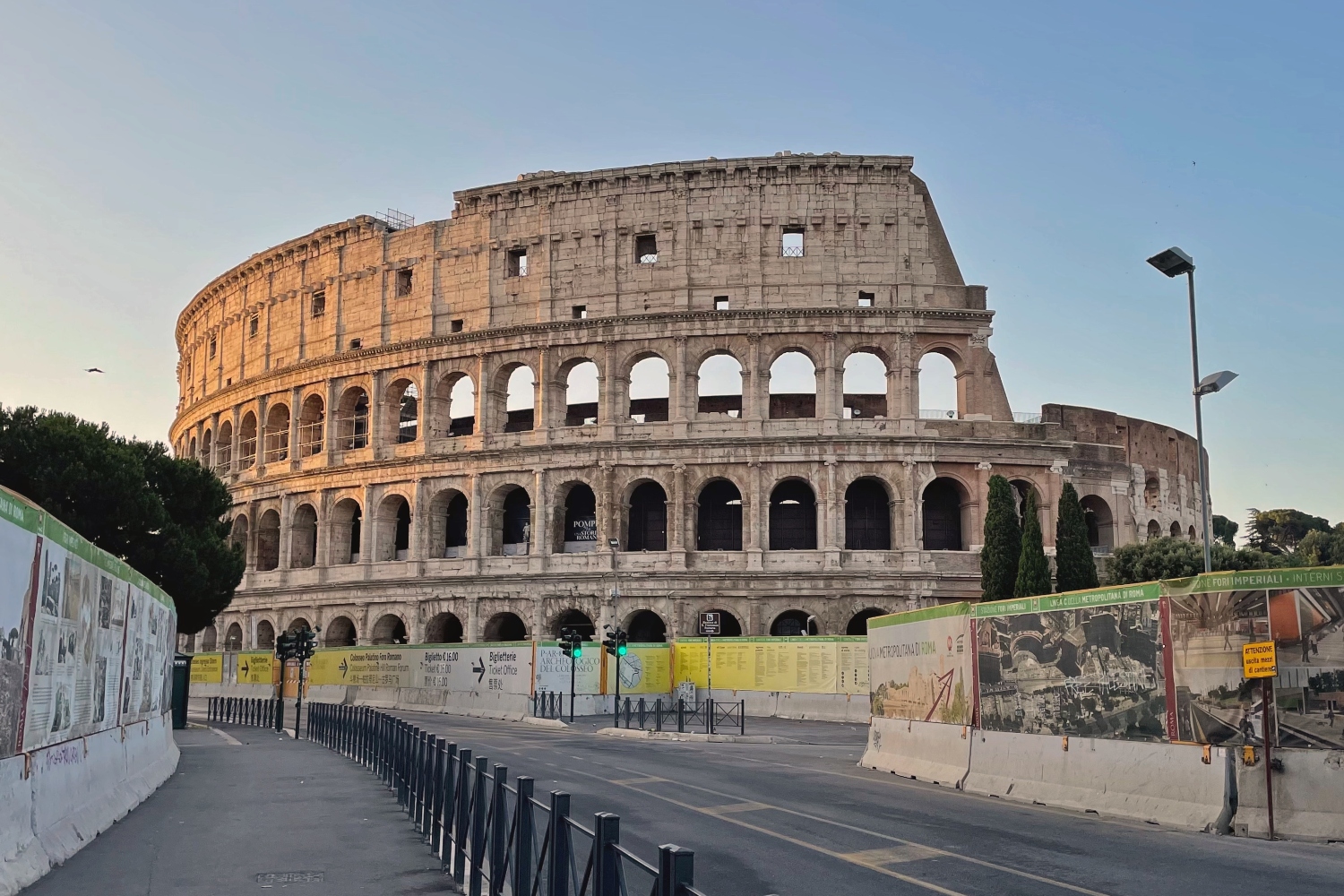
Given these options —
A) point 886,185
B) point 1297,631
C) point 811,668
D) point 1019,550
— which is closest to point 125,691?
point 1297,631

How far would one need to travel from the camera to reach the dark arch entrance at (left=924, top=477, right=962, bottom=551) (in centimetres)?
4694

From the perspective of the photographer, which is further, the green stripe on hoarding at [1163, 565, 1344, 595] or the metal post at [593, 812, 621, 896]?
the green stripe on hoarding at [1163, 565, 1344, 595]

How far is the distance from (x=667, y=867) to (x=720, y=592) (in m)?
40.0

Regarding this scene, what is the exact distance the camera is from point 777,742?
27344 mm

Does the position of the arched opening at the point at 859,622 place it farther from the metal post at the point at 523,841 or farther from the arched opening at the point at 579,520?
the metal post at the point at 523,841

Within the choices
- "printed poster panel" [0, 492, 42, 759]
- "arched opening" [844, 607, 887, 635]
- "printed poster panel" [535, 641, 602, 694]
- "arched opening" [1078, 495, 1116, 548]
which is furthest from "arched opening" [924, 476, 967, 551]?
"printed poster panel" [0, 492, 42, 759]

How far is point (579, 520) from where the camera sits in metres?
49.0

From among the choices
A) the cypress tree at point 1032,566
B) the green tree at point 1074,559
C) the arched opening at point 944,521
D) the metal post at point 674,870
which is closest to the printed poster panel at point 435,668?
the cypress tree at point 1032,566

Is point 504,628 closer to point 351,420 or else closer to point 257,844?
point 351,420

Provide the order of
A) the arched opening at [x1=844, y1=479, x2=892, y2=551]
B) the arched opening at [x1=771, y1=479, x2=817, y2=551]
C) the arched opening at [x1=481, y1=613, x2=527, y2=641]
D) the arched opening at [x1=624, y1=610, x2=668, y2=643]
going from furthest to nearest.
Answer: the arched opening at [x1=481, y1=613, x2=527, y2=641] → the arched opening at [x1=624, y1=610, x2=668, y2=643] → the arched opening at [x1=771, y1=479, x2=817, y2=551] → the arched opening at [x1=844, y1=479, x2=892, y2=551]

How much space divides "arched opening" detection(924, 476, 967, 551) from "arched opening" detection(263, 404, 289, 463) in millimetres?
29771

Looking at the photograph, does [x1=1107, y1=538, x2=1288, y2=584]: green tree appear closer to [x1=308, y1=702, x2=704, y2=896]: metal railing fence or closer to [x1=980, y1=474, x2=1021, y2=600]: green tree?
[x1=980, y1=474, x2=1021, y2=600]: green tree

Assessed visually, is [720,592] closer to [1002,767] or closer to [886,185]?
[886,185]

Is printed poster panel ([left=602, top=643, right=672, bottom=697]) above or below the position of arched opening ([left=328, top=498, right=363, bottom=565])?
below
